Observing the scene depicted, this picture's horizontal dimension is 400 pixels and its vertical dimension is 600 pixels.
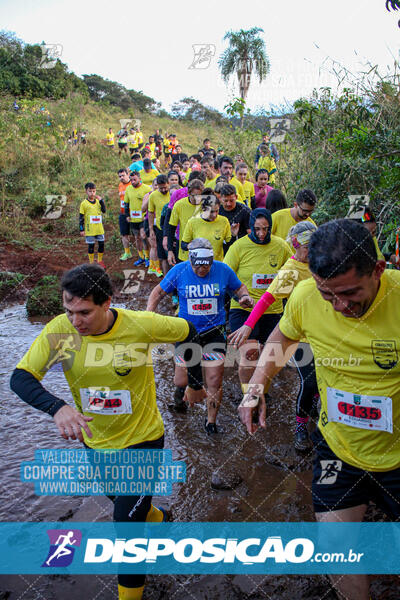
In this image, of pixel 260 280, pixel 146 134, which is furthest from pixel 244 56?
pixel 260 280

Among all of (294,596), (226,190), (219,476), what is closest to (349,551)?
(294,596)

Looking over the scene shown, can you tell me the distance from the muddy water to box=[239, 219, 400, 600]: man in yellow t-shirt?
41.4 inches

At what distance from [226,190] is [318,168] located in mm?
3341

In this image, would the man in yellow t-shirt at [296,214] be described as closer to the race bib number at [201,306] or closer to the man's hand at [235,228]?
the man's hand at [235,228]

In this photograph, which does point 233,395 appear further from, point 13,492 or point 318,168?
point 318,168

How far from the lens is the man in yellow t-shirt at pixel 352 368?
75.4 inches

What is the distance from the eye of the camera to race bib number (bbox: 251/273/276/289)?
493cm

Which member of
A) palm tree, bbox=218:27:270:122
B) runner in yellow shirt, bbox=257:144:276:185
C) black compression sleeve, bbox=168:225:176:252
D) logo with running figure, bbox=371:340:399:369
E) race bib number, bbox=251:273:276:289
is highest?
palm tree, bbox=218:27:270:122

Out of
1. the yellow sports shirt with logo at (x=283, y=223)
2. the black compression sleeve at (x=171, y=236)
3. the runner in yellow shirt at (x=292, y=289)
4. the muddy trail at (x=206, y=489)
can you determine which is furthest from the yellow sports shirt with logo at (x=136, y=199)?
the runner in yellow shirt at (x=292, y=289)

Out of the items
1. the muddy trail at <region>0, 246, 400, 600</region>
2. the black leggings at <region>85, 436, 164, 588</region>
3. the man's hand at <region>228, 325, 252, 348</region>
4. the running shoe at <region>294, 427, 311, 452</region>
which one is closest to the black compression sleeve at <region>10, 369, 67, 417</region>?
the black leggings at <region>85, 436, 164, 588</region>

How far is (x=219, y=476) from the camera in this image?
3918 millimetres

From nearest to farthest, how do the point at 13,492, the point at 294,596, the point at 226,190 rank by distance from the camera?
the point at 294,596 < the point at 13,492 < the point at 226,190

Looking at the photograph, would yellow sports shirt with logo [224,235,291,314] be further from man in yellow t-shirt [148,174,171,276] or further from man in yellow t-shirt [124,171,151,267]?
man in yellow t-shirt [124,171,151,267]

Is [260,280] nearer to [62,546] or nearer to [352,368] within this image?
[352,368]
